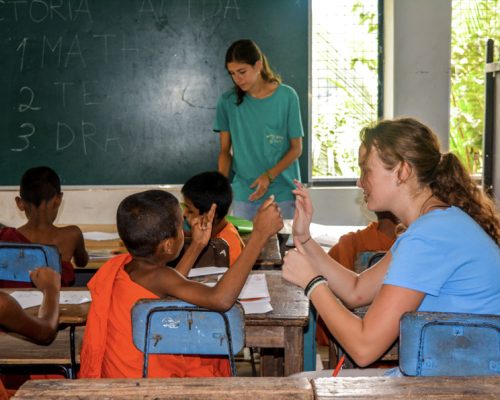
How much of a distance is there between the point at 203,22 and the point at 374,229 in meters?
2.89

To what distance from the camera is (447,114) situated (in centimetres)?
551

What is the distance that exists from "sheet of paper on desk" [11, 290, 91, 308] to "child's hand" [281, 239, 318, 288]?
2.81 feet

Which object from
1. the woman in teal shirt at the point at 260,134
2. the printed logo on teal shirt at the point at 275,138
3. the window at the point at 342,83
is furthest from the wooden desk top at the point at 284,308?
the window at the point at 342,83

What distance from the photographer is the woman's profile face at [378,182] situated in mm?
1945

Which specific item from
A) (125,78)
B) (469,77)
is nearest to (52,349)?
(125,78)

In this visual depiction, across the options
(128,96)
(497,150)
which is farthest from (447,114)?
(128,96)

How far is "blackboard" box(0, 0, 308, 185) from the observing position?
551 cm

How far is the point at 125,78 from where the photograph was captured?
559 cm

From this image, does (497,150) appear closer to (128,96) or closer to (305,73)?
(305,73)

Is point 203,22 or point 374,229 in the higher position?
point 203,22

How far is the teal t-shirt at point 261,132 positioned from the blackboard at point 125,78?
103 cm

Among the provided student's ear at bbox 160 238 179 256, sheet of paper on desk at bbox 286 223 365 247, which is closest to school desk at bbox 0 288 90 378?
student's ear at bbox 160 238 179 256

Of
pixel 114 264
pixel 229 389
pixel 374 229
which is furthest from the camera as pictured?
pixel 374 229

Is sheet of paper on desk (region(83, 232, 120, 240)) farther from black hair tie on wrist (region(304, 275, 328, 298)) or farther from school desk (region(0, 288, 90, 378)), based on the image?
black hair tie on wrist (region(304, 275, 328, 298))
